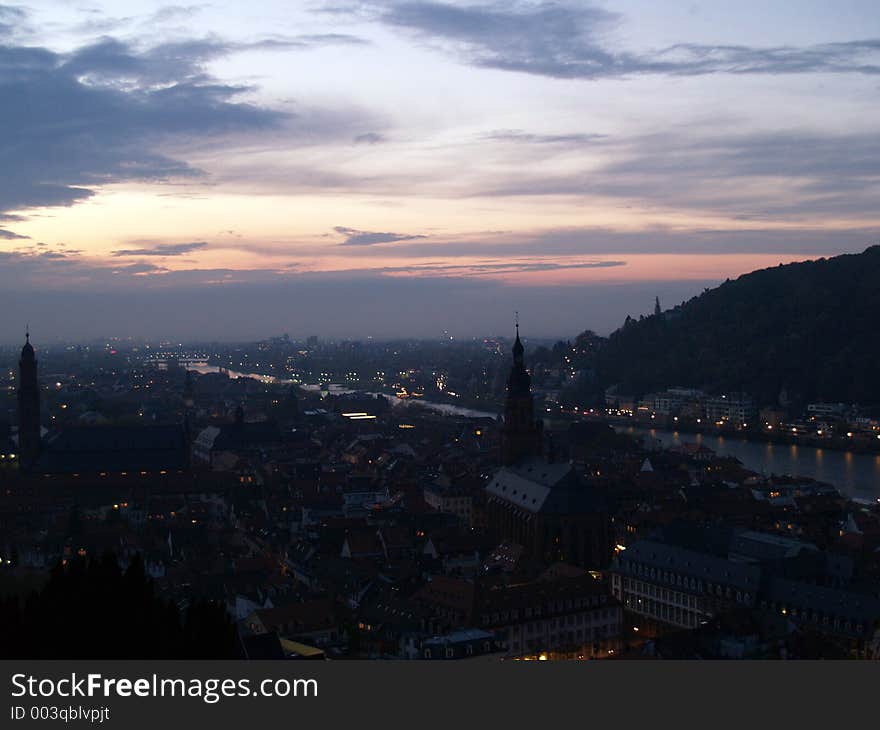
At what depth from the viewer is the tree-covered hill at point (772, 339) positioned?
75.1m

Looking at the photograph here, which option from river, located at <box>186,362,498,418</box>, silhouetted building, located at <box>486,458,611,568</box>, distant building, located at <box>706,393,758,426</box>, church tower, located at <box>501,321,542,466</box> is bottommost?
river, located at <box>186,362,498,418</box>

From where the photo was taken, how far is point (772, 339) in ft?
281

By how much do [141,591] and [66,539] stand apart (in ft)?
54.4

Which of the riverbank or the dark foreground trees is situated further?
the riverbank

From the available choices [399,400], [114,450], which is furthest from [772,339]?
[114,450]

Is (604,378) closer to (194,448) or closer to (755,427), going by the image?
(755,427)

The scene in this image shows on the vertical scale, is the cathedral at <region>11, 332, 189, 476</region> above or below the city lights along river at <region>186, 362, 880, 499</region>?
above

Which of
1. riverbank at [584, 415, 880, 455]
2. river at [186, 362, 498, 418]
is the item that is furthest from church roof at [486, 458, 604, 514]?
river at [186, 362, 498, 418]

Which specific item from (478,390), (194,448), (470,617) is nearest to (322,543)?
(470,617)

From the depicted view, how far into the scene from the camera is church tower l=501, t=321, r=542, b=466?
3042 cm

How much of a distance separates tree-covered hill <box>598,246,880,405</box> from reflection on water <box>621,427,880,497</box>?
45.3 ft

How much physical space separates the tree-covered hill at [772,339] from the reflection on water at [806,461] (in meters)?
13.8

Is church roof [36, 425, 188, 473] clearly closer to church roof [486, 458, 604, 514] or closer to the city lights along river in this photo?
church roof [486, 458, 604, 514]

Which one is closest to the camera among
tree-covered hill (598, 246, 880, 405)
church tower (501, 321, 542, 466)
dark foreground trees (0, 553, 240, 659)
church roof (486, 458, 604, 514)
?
dark foreground trees (0, 553, 240, 659)
